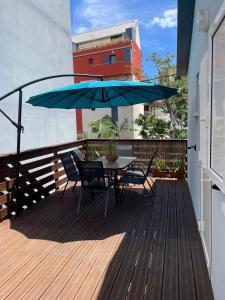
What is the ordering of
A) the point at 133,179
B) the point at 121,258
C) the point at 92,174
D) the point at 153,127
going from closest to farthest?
the point at 121,258 → the point at 92,174 → the point at 133,179 → the point at 153,127

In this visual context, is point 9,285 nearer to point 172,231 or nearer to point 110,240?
point 110,240

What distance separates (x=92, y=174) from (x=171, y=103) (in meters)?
9.50

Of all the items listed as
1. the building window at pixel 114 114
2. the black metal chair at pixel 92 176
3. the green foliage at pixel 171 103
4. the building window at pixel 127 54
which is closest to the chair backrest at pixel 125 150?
the black metal chair at pixel 92 176

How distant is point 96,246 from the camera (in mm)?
3240

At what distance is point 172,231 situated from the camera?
3.61m

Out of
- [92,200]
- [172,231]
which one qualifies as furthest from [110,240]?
[92,200]

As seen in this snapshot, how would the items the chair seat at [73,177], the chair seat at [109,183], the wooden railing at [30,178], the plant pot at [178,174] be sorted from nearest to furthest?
the wooden railing at [30,178], the chair seat at [109,183], the chair seat at [73,177], the plant pot at [178,174]

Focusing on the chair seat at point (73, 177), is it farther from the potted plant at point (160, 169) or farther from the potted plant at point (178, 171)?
the potted plant at point (178, 171)

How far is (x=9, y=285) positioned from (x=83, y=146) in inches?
211

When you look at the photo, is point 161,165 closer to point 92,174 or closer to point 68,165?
point 68,165

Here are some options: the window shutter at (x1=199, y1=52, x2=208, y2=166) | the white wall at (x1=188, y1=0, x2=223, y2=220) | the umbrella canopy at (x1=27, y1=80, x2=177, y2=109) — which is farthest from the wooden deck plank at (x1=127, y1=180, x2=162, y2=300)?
the umbrella canopy at (x1=27, y1=80, x2=177, y2=109)

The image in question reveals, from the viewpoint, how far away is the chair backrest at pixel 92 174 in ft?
14.1

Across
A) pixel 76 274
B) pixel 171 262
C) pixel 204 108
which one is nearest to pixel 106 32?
pixel 204 108

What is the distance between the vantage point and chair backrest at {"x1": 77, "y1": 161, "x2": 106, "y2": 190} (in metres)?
4.30
